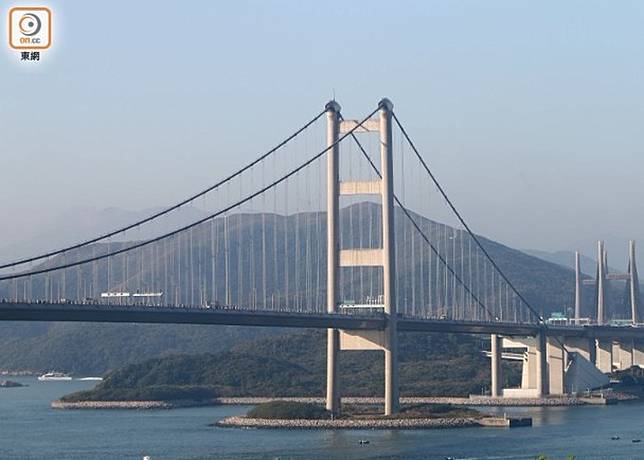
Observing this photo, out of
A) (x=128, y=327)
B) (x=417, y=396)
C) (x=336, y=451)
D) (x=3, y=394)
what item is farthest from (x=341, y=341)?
(x=128, y=327)

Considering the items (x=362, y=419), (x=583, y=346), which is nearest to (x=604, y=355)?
(x=583, y=346)

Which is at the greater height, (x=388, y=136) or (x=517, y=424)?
(x=388, y=136)

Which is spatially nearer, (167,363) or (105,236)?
(105,236)

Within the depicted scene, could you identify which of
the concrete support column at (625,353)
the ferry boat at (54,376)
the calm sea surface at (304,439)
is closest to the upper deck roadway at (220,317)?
the calm sea surface at (304,439)

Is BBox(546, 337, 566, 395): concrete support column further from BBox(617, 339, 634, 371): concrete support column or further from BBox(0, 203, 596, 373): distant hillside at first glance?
BBox(0, 203, 596, 373): distant hillside

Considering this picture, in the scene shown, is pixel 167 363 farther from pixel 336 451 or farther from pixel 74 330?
pixel 74 330

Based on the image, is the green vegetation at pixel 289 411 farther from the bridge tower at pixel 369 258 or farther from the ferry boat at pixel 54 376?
the ferry boat at pixel 54 376

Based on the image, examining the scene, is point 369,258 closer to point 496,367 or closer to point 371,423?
point 371,423

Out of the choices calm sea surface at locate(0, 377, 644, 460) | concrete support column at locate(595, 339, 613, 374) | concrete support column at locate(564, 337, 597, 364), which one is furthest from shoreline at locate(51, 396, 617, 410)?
concrete support column at locate(595, 339, 613, 374)
